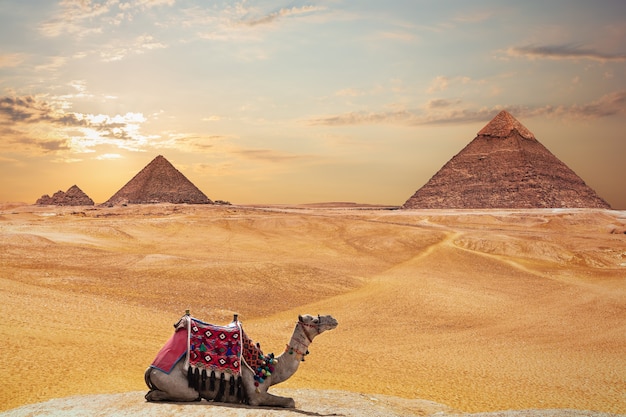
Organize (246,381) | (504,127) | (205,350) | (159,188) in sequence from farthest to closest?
(504,127) → (159,188) → (246,381) → (205,350)

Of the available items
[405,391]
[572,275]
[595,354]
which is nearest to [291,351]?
[405,391]

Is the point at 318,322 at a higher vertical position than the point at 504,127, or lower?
lower

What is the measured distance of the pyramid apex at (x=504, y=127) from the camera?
126000 mm

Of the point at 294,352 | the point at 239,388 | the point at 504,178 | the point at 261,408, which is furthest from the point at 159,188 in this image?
the point at 261,408

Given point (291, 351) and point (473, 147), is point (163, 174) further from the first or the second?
point (291, 351)

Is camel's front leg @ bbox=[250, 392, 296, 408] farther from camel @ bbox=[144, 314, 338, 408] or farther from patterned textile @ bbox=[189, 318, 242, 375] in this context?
patterned textile @ bbox=[189, 318, 242, 375]

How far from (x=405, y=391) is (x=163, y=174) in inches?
3761

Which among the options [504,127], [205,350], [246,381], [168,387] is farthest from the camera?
[504,127]

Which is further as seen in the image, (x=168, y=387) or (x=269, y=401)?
(x=269, y=401)

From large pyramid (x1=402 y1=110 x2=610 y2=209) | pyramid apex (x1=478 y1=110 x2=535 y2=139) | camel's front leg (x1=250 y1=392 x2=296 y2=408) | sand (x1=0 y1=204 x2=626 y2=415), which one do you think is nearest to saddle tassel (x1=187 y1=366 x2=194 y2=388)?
camel's front leg (x1=250 y1=392 x2=296 y2=408)

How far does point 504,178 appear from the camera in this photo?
114 metres

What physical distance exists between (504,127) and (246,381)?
5168 inches

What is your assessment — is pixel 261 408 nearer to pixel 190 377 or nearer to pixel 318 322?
pixel 190 377

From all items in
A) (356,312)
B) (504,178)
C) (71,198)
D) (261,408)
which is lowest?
(356,312)
